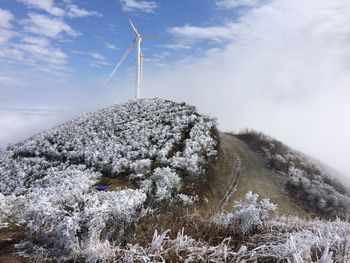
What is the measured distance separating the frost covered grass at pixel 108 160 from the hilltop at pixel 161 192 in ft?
0.22

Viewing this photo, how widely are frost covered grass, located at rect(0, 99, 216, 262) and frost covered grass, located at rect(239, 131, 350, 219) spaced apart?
224 inches

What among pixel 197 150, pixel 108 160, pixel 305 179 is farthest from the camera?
pixel 305 179

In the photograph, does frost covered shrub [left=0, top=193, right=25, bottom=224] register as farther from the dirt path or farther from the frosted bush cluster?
the dirt path

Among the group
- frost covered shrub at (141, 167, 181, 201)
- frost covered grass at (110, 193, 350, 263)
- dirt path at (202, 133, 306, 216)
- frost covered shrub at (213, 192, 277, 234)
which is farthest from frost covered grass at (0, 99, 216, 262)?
frost covered shrub at (213, 192, 277, 234)

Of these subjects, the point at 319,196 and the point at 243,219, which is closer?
the point at 243,219

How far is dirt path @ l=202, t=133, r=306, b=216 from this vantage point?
2978cm

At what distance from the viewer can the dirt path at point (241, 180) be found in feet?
97.7

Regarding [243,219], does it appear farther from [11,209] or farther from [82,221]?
[11,209]

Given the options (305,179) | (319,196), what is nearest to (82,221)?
(319,196)

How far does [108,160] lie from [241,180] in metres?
9.58

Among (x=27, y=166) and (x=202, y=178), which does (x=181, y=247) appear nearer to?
(x=202, y=178)

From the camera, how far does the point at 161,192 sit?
1600cm

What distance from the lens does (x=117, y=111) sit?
4553 cm

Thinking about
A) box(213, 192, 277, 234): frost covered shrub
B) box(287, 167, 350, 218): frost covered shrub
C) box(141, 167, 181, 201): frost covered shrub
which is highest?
box(213, 192, 277, 234): frost covered shrub
